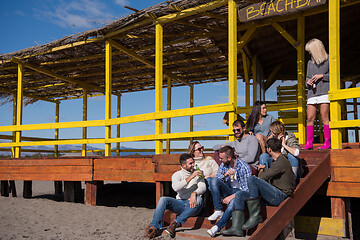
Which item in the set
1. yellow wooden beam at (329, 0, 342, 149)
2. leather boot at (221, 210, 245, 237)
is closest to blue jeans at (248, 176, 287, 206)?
leather boot at (221, 210, 245, 237)

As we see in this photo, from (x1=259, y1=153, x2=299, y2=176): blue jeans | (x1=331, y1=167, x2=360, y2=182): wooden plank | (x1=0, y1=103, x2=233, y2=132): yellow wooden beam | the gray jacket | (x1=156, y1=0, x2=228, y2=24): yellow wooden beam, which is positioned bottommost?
(x1=331, y1=167, x2=360, y2=182): wooden plank

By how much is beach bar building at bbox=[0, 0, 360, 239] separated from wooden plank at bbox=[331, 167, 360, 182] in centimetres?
1

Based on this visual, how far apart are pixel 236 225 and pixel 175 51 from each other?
7.33 metres

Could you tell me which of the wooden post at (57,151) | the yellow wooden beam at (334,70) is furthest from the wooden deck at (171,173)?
the wooden post at (57,151)

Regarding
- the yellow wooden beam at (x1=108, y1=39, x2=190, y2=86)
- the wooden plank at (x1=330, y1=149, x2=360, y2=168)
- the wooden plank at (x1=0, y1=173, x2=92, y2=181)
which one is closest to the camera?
the wooden plank at (x1=330, y1=149, x2=360, y2=168)

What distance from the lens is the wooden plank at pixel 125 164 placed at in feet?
25.4

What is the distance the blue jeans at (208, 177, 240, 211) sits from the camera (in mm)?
4992

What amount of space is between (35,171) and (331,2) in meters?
8.26

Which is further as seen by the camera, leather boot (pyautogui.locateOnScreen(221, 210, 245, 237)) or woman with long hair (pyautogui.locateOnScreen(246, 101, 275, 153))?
woman with long hair (pyautogui.locateOnScreen(246, 101, 275, 153))

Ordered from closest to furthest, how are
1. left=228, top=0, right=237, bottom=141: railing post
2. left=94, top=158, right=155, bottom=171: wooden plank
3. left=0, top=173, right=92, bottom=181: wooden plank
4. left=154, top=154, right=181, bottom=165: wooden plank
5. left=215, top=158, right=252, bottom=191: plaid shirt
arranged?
left=215, top=158, right=252, bottom=191: plaid shirt, left=228, top=0, right=237, bottom=141: railing post, left=154, top=154, right=181, bottom=165: wooden plank, left=94, top=158, right=155, bottom=171: wooden plank, left=0, top=173, right=92, bottom=181: wooden plank

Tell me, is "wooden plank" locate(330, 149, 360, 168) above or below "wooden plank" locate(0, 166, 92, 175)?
above

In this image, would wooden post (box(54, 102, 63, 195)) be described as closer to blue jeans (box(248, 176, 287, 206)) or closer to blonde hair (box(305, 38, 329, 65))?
blue jeans (box(248, 176, 287, 206))

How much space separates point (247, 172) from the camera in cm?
490

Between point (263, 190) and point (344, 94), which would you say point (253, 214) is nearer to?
point (263, 190)
